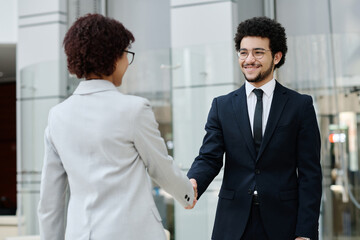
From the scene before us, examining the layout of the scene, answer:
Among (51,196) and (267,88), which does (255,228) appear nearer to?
(267,88)

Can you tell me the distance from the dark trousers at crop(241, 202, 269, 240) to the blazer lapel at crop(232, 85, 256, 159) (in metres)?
0.28

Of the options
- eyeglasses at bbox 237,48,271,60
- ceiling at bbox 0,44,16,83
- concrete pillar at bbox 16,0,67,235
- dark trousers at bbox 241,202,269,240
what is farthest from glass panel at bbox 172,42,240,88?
ceiling at bbox 0,44,16,83

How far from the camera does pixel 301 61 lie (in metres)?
5.66

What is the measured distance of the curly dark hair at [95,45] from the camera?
183cm

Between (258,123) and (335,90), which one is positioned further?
(335,90)

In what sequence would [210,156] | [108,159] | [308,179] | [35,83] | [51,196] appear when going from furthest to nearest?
[35,83] → [210,156] → [308,179] → [51,196] → [108,159]

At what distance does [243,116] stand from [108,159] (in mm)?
1057

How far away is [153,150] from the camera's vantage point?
6.10 ft

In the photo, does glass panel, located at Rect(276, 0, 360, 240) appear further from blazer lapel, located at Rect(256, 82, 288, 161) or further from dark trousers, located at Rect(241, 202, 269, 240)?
dark trousers, located at Rect(241, 202, 269, 240)

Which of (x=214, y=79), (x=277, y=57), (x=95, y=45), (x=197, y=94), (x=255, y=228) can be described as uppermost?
(x=214, y=79)

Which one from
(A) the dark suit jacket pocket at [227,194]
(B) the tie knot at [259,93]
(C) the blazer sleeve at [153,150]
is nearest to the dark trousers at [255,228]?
(A) the dark suit jacket pocket at [227,194]

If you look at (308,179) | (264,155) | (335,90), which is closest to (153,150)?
(264,155)

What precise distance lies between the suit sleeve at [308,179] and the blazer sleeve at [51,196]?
1201 mm

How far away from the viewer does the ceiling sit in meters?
9.17
